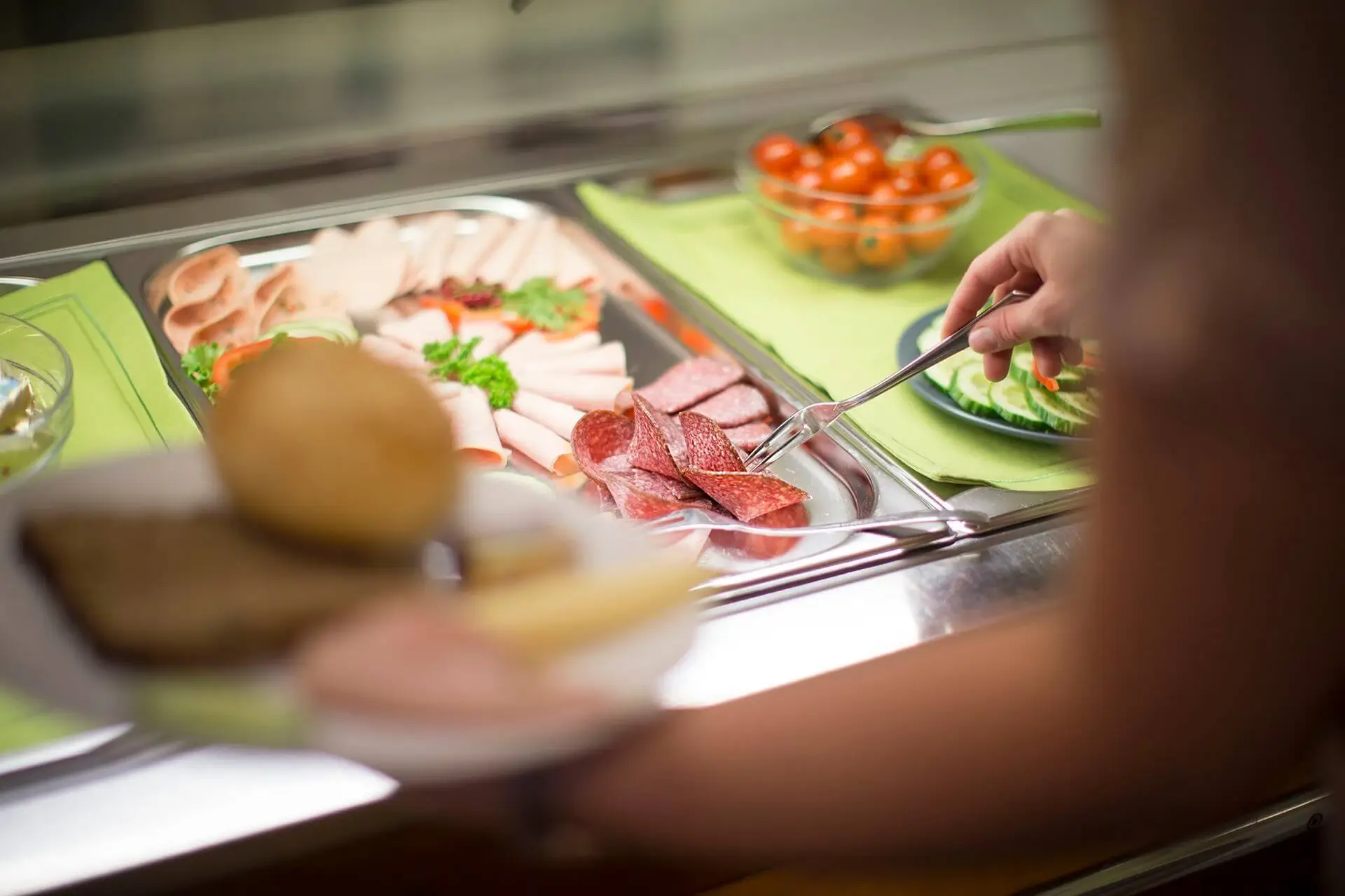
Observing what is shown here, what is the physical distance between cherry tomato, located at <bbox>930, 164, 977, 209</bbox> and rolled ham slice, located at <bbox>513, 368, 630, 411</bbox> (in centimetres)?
52

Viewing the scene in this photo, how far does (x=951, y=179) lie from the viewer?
1584 millimetres

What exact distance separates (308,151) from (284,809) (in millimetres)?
1107

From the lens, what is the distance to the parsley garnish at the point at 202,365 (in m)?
1.21

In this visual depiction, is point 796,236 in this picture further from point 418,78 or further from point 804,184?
point 418,78

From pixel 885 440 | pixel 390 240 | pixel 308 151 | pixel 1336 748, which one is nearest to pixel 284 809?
pixel 1336 748

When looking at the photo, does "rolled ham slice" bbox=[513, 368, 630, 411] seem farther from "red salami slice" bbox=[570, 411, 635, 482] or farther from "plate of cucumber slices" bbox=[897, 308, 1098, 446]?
"plate of cucumber slices" bbox=[897, 308, 1098, 446]

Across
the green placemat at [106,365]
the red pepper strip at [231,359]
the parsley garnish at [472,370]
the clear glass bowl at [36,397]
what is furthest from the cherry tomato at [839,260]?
the clear glass bowl at [36,397]

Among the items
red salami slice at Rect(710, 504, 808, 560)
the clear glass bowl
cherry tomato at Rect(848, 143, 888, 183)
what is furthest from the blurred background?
red salami slice at Rect(710, 504, 808, 560)

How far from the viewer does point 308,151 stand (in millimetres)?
1610

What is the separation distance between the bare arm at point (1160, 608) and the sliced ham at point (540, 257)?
99 cm

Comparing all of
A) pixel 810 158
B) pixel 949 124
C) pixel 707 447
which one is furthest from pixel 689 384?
pixel 949 124

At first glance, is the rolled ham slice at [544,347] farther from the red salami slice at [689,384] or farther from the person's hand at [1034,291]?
the person's hand at [1034,291]

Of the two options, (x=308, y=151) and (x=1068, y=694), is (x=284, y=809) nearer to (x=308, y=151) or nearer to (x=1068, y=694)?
(x=1068, y=694)

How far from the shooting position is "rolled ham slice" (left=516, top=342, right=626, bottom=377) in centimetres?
136
